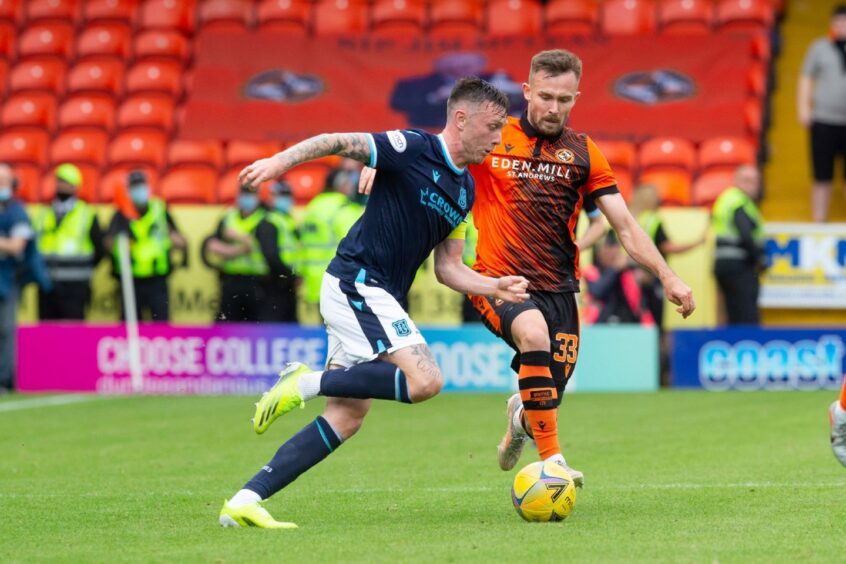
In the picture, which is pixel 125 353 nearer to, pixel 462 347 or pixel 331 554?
pixel 462 347

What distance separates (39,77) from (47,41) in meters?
0.73

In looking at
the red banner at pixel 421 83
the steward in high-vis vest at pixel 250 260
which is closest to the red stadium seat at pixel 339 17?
the red banner at pixel 421 83

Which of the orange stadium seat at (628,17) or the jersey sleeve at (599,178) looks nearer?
the jersey sleeve at (599,178)

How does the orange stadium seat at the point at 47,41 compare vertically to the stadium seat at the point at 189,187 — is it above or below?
above

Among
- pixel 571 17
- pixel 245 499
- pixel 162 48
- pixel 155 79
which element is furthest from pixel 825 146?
pixel 245 499

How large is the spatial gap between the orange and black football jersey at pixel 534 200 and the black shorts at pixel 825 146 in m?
9.82

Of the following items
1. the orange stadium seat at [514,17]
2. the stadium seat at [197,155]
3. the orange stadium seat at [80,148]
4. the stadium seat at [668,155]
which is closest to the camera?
the stadium seat at [668,155]

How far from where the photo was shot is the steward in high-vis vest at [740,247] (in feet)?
52.5

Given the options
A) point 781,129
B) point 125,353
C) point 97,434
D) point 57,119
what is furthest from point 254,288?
point 781,129

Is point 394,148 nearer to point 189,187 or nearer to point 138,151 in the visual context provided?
point 189,187

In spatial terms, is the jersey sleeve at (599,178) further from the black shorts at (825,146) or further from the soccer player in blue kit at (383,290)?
the black shorts at (825,146)

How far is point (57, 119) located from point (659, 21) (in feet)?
25.9

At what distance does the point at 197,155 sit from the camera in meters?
19.6

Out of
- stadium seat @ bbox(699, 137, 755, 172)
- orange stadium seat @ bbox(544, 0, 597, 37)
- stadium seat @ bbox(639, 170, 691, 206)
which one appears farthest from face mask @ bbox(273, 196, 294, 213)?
orange stadium seat @ bbox(544, 0, 597, 37)
